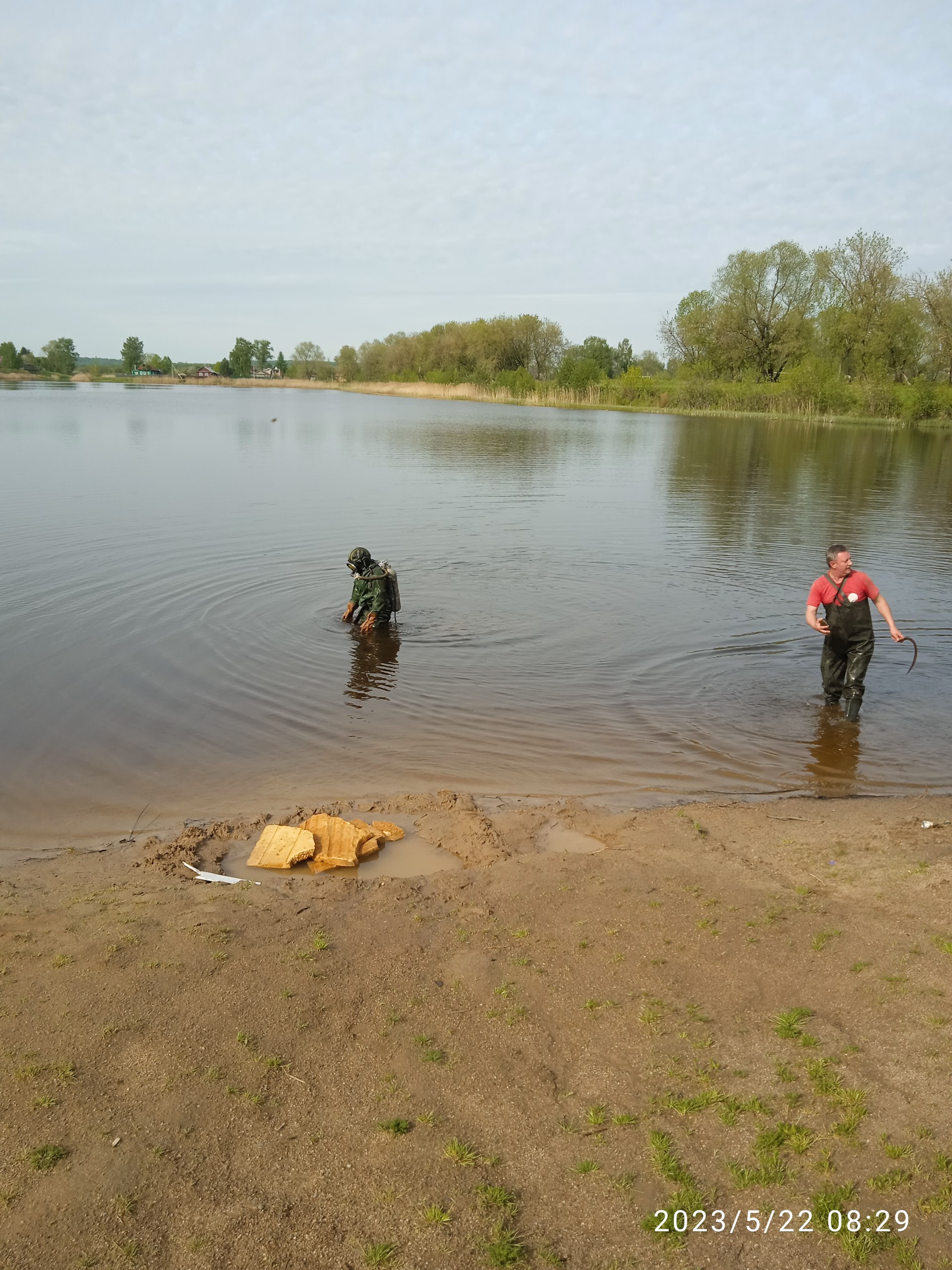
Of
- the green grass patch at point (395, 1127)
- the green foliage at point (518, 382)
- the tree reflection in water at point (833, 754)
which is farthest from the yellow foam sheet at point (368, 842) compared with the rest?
the green foliage at point (518, 382)

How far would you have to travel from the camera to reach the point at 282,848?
7.28 meters

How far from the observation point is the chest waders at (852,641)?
34.3ft

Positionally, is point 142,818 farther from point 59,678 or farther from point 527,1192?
point 527,1192

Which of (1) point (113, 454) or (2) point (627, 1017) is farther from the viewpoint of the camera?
(1) point (113, 454)

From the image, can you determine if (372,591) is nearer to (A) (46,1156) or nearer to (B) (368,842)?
(B) (368,842)

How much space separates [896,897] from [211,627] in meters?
11.0

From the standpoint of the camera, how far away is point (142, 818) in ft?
26.8

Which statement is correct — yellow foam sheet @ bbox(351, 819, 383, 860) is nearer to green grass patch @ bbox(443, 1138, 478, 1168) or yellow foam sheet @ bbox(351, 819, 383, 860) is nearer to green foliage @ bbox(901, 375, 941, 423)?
green grass patch @ bbox(443, 1138, 478, 1168)

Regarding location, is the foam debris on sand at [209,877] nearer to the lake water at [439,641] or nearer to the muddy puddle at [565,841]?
the lake water at [439,641]

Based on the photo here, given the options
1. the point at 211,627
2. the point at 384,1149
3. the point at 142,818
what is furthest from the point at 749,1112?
the point at 211,627

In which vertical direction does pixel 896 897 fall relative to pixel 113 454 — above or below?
below

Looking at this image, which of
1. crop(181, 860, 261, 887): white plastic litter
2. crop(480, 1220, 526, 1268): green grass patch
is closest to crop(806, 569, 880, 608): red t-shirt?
crop(181, 860, 261, 887): white plastic litter

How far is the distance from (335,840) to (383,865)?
47cm

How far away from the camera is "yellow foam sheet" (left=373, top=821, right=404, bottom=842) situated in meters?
7.70
